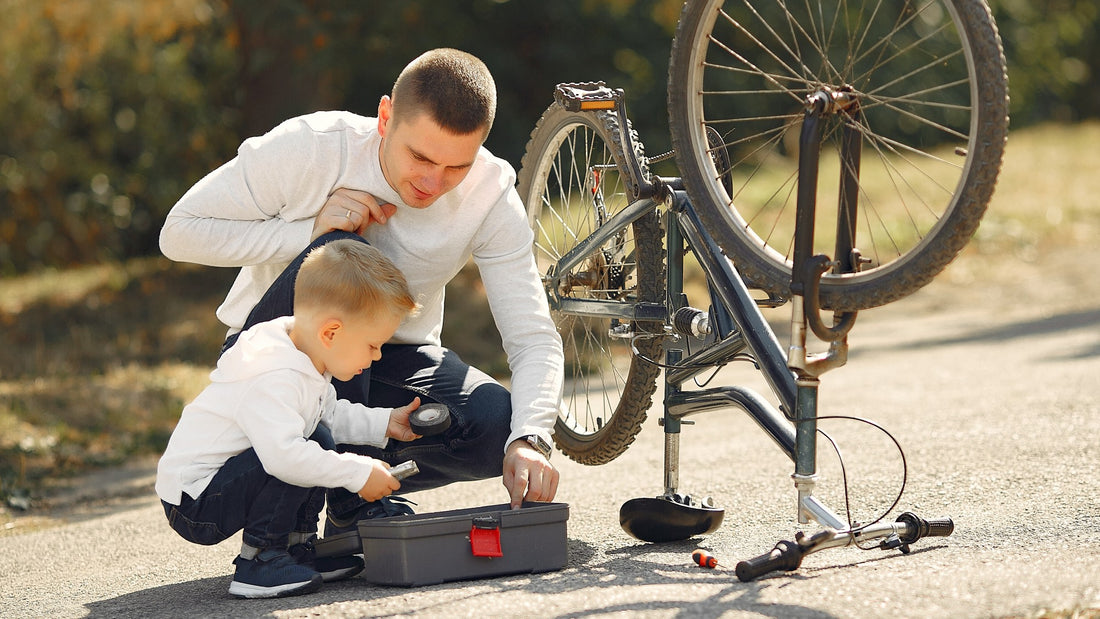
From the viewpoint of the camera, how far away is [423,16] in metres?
8.55

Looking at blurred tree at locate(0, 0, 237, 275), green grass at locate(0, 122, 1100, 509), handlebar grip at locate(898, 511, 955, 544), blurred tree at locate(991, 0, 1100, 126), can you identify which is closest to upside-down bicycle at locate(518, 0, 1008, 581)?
handlebar grip at locate(898, 511, 955, 544)

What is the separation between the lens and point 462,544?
2.51 metres

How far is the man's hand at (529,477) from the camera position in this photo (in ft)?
8.71

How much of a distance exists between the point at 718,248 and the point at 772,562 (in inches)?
30.5

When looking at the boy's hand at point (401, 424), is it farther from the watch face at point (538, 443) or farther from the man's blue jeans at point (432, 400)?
the watch face at point (538, 443)

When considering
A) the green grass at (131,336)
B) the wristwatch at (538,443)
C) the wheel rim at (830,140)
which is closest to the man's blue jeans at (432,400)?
the wristwatch at (538,443)

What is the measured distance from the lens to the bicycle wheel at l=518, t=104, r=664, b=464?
125 inches

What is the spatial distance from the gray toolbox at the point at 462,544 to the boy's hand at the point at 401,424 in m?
0.30

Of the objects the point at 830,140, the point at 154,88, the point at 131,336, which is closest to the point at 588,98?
the point at 830,140

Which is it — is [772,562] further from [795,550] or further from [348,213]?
[348,213]

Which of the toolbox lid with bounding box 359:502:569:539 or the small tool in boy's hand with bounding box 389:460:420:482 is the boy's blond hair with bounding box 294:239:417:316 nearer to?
the small tool in boy's hand with bounding box 389:460:420:482

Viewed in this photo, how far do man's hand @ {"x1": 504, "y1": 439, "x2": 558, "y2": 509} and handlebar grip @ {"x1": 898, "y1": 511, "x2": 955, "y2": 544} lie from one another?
757 millimetres

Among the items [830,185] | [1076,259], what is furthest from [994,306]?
[830,185]

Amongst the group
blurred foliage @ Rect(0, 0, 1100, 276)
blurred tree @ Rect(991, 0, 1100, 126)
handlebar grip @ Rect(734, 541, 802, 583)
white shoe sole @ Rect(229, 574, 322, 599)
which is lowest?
white shoe sole @ Rect(229, 574, 322, 599)
